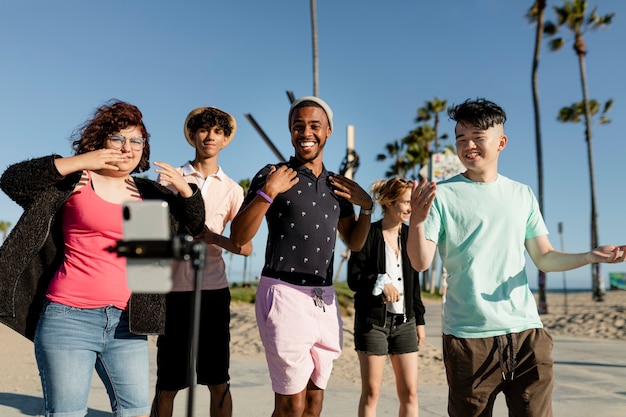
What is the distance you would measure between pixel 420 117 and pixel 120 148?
4290 centimetres

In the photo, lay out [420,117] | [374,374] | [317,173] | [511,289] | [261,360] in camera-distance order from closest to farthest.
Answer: [511,289], [317,173], [374,374], [261,360], [420,117]

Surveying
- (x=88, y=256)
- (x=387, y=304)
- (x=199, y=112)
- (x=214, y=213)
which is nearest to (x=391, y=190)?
(x=387, y=304)

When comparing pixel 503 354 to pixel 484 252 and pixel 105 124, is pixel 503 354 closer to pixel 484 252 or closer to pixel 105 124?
pixel 484 252

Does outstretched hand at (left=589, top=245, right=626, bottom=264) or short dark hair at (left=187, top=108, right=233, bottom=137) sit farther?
short dark hair at (left=187, top=108, right=233, bottom=137)

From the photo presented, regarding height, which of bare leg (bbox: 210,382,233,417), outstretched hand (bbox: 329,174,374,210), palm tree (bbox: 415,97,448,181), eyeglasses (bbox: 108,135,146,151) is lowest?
bare leg (bbox: 210,382,233,417)

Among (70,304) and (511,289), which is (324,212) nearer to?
(511,289)

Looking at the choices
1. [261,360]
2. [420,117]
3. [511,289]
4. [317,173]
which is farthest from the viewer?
[420,117]

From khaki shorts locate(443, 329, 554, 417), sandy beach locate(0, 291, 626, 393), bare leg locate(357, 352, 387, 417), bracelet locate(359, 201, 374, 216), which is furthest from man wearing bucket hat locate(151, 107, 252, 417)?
sandy beach locate(0, 291, 626, 393)

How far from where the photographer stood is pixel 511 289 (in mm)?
2920

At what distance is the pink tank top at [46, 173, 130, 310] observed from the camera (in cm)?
275

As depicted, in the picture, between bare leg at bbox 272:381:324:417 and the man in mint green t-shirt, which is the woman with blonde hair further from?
the man in mint green t-shirt

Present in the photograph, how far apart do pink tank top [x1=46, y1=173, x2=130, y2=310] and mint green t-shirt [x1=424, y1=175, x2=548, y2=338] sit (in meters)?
1.51

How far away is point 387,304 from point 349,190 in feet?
4.18

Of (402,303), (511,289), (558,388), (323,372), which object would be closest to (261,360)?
(558,388)
